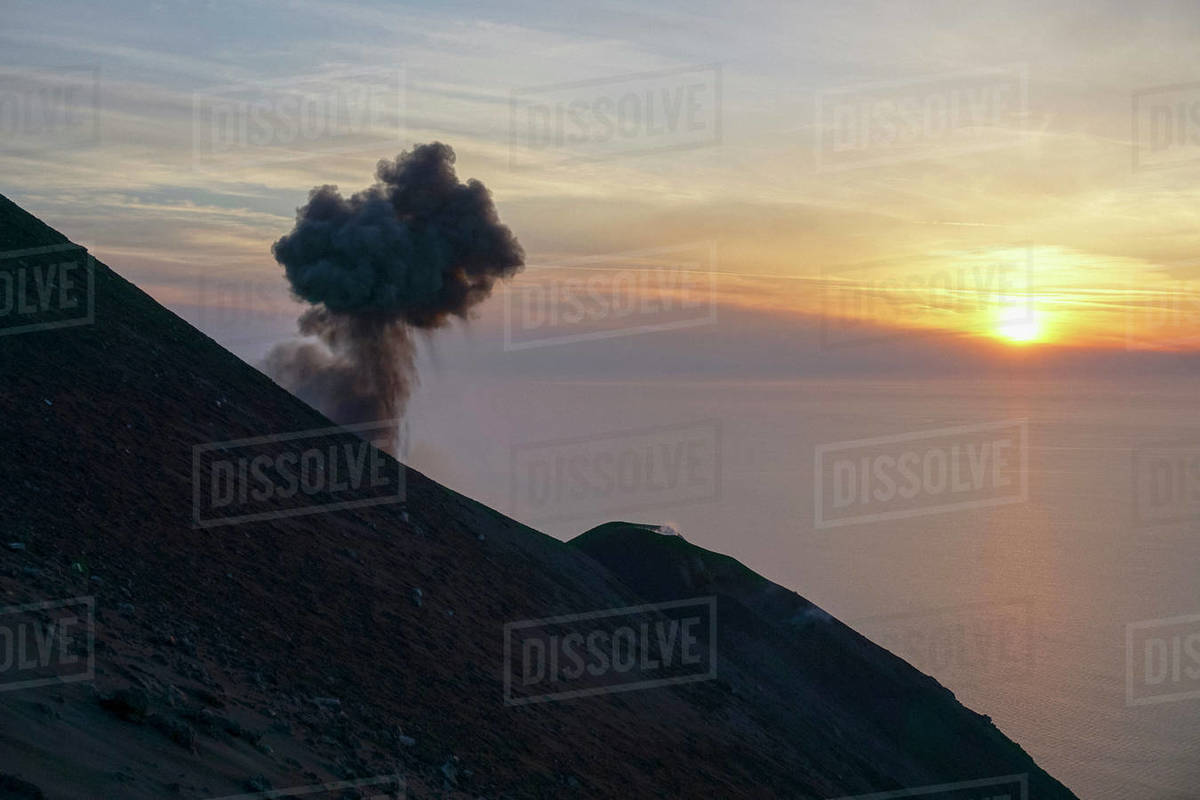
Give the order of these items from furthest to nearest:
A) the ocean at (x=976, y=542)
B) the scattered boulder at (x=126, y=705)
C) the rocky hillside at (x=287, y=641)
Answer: the ocean at (x=976, y=542) < the rocky hillside at (x=287, y=641) < the scattered boulder at (x=126, y=705)

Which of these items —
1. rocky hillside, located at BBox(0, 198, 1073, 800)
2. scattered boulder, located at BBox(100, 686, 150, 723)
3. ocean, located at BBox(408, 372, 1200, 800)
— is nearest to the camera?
scattered boulder, located at BBox(100, 686, 150, 723)

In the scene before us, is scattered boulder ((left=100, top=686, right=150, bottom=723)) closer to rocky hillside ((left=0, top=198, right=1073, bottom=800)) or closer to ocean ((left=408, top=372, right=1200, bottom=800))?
rocky hillside ((left=0, top=198, right=1073, bottom=800))

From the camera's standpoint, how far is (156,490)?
17.9 metres

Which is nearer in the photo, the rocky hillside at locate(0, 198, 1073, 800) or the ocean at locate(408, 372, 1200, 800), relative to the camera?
the rocky hillside at locate(0, 198, 1073, 800)

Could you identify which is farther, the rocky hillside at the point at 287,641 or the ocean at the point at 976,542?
the ocean at the point at 976,542

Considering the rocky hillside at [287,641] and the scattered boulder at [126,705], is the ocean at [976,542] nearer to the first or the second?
the rocky hillside at [287,641]

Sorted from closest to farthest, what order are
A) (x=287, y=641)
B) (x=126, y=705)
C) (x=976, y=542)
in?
1. (x=126, y=705)
2. (x=287, y=641)
3. (x=976, y=542)

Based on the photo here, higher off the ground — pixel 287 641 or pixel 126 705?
pixel 126 705

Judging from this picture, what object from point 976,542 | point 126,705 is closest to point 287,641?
point 126,705

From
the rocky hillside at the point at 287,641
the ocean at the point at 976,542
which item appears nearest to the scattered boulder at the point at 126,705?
the rocky hillside at the point at 287,641

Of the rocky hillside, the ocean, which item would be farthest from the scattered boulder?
the ocean

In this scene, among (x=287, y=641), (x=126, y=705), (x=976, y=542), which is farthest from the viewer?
(x=976, y=542)

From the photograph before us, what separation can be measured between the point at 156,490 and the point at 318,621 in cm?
381

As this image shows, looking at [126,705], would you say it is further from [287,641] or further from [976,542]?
[976,542]
